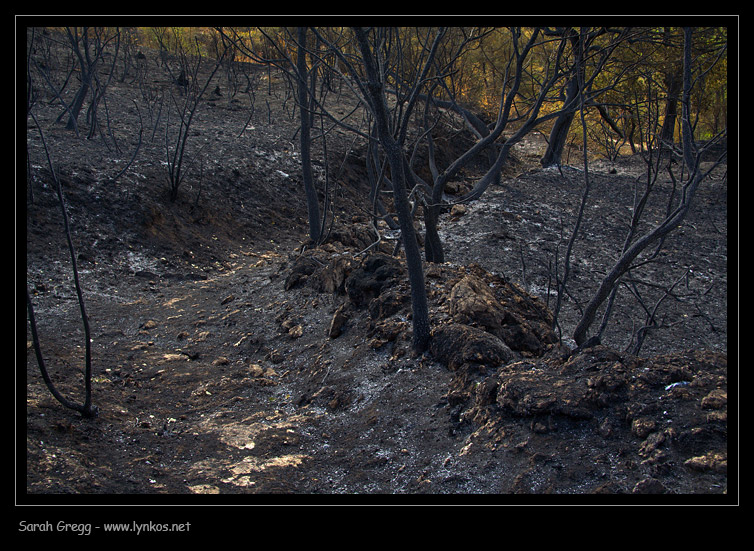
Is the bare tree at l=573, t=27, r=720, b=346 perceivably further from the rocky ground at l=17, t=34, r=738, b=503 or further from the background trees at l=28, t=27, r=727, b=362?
the rocky ground at l=17, t=34, r=738, b=503

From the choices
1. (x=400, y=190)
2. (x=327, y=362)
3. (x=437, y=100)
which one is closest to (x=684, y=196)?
(x=400, y=190)

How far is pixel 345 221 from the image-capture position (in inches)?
366

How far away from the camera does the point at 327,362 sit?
4.03 m

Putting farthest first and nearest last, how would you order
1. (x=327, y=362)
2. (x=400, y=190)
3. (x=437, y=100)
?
(x=437, y=100), (x=327, y=362), (x=400, y=190)

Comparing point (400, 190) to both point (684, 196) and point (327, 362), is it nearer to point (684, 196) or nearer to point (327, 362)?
point (327, 362)

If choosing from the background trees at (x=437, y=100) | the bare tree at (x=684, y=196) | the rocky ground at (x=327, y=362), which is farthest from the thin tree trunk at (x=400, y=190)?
the bare tree at (x=684, y=196)

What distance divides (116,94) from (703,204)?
1259 cm

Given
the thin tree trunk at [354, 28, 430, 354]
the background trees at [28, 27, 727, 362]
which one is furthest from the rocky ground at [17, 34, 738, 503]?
the background trees at [28, 27, 727, 362]

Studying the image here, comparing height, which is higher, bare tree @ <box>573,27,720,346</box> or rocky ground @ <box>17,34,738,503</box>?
bare tree @ <box>573,27,720,346</box>

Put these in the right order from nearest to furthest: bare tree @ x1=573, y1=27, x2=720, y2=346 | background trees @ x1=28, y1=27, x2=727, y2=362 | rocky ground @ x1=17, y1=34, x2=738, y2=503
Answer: rocky ground @ x1=17, y1=34, x2=738, y2=503
bare tree @ x1=573, y1=27, x2=720, y2=346
background trees @ x1=28, y1=27, x2=727, y2=362

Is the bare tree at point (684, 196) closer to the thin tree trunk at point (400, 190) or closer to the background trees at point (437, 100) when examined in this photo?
the background trees at point (437, 100)

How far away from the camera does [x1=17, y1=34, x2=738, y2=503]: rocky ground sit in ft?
7.77

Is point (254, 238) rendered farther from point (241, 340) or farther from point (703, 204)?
point (703, 204)
